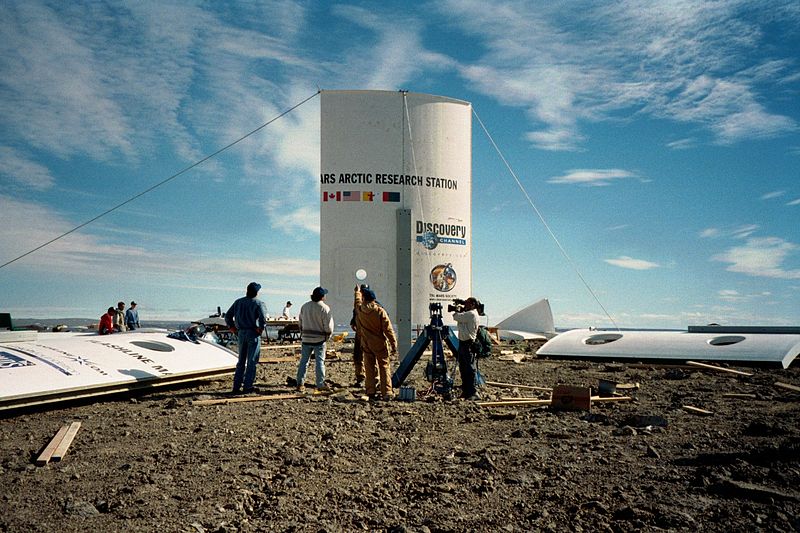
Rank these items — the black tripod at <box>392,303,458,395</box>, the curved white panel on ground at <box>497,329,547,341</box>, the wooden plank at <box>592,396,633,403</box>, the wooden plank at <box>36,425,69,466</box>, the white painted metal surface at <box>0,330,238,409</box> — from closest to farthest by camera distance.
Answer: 1. the wooden plank at <box>36,425,69,466</box>
2. the white painted metal surface at <box>0,330,238,409</box>
3. the wooden plank at <box>592,396,633,403</box>
4. the black tripod at <box>392,303,458,395</box>
5. the curved white panel on ground at <box>497,329,547,341</box>

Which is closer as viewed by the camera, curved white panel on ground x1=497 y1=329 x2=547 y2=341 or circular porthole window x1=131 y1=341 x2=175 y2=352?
circular porthole window x1=131 y1=341 x2=175 y2=352

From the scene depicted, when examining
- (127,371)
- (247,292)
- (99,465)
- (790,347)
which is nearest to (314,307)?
(247,292)

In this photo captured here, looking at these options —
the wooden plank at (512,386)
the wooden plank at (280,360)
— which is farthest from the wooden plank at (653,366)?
the wooden plank at (280,360)

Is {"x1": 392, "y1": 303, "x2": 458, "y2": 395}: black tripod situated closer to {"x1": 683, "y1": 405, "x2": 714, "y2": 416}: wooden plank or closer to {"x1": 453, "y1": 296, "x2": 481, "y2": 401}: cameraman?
{"x1": 453, "y1": 296, "x2": 481, "y2": 401}: cameraman

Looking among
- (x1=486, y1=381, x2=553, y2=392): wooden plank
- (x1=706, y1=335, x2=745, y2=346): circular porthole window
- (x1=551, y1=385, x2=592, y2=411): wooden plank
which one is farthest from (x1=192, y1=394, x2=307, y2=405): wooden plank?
(x1=706, y1=335, x2=745, y2=346): circular porthole window

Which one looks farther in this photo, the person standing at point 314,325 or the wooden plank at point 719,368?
the wooden plank at point 719,368

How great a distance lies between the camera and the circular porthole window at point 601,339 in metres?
19.4

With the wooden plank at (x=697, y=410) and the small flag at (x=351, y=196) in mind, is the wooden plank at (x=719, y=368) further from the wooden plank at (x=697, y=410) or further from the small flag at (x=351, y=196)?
the small flag at (x=351, y=196)

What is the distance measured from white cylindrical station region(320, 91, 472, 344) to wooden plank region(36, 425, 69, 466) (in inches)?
383

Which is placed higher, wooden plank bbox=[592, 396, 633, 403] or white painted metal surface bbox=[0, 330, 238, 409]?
white painted metal surface bbox=[0, 330, 238, 409]

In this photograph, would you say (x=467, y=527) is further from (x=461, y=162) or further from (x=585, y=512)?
(x=461, y=162)

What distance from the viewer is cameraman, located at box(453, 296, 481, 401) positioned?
441 inches

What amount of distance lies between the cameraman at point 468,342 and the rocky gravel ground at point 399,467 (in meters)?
0.62

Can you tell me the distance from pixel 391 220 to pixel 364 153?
6.39 ft
